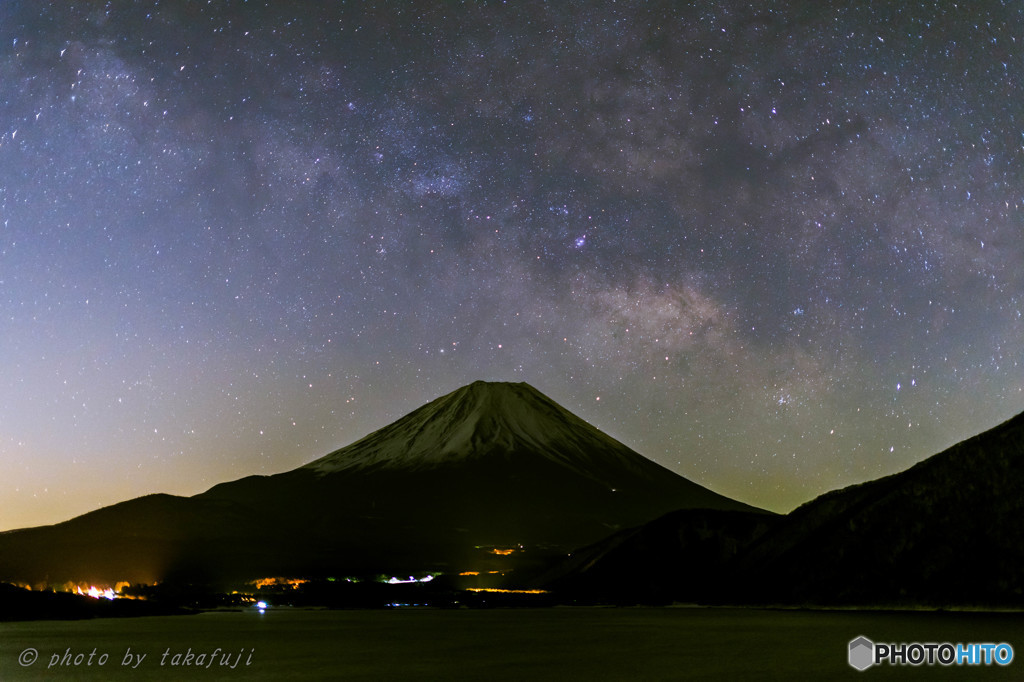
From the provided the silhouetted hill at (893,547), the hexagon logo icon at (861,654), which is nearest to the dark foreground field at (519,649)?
the hexagon logo icon at (861,654)

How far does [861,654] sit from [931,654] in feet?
13.0

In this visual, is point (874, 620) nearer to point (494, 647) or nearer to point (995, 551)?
point (995, 551)

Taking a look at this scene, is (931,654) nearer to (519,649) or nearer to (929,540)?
(519,649)

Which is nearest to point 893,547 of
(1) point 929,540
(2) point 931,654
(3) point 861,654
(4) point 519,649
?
(1) point 929,540

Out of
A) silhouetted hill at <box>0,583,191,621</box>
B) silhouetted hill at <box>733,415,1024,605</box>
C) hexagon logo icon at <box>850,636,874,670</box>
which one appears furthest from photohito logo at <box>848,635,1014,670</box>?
silhouetted hill at <box>0,583,191,621</box>

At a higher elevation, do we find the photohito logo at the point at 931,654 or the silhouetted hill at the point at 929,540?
the silhouetted hill at the point at 929,540

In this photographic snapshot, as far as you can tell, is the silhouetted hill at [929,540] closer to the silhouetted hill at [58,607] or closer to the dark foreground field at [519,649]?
the dark foreground field at [519,649]

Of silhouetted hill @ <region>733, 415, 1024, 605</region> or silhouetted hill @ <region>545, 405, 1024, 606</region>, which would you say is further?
silhouetted hill @ <region>545, 405, 1024, 606</region>

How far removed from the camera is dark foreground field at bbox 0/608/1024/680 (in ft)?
147

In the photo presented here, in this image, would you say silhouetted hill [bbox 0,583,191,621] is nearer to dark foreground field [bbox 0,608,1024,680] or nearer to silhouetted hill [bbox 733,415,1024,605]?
dark foreground field [bbox 0,608,1024,680]

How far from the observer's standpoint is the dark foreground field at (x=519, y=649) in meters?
44.8

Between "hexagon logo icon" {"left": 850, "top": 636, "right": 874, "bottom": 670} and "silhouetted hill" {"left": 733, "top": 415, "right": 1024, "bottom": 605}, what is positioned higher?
"silhouetted hill" {"left": 733, "top": 415, "right": 1024, "bottom": 605}

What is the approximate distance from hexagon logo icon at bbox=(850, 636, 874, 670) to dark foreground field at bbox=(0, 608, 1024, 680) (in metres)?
0.75

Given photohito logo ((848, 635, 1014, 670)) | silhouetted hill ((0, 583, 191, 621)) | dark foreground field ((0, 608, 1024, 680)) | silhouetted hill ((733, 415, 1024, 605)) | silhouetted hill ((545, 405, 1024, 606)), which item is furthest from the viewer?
silhouetted hill ((0, 583, 191, 621))
